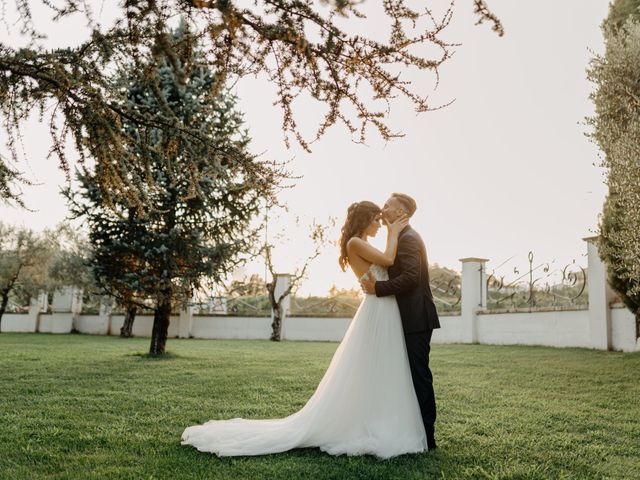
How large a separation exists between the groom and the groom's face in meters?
0.16

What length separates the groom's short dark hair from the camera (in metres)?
5.35

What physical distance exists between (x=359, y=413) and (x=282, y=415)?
163 cm

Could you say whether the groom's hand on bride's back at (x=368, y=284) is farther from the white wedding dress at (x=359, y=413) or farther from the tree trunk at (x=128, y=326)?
the tree trunk at (x=128, y=326)

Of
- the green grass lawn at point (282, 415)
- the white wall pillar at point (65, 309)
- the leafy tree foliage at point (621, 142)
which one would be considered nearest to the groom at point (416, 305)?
the green grass lawn at point (282, 415)

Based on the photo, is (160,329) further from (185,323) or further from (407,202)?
(185,323)

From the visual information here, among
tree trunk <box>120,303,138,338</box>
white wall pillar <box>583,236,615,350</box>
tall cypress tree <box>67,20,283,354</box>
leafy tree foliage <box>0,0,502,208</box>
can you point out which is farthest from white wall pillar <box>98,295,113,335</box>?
leafy tree foliage <box>0,0,502,208</box>

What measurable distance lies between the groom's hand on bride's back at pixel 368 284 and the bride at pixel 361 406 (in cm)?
7

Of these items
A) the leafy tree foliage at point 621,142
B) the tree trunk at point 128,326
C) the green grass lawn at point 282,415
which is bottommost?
the green grass lawn at point 282,415

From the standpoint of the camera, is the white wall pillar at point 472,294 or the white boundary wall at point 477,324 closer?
the white boundary wall at point 477,324

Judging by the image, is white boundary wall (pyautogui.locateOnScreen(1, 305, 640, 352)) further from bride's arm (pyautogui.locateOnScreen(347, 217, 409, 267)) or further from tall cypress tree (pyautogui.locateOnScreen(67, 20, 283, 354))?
bride's arm (pyautogui.locateOnScreen(347, 217, 409, 267))

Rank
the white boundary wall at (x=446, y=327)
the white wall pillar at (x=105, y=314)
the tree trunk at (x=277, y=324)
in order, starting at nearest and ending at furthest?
the white boundary wall at (x=446, y=327) → the tree trunk at (x=277, y=324) → the white wall pillar at (x=105, y=314)

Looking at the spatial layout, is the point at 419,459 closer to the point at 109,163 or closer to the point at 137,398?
the point at 109,163

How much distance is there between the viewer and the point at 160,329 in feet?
45.8

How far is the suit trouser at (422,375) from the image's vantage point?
4871 mm
